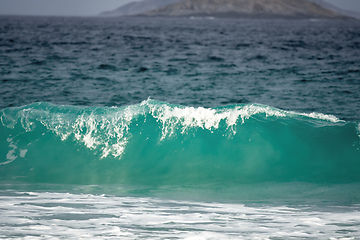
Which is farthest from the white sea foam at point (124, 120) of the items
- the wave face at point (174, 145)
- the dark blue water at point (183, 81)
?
the dark blue water at point (183, 81)

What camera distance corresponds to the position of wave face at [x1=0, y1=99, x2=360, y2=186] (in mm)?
9914

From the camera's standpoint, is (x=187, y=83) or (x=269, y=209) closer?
(x=269, y=209)

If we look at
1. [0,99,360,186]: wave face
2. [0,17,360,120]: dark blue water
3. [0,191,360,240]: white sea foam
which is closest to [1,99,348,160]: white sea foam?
[0,99,360,186]: wave face

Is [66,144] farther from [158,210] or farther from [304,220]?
[304,220]

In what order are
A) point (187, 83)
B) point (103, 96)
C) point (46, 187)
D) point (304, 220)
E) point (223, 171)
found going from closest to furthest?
1. point (304, 220)
2. point (46, 187)
3. point (223, 171)
4. point (103, 96)
5. point (187, 83)

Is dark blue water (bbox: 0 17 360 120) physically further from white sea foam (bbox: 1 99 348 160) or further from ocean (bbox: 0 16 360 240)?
white sea foam (bbox: 1 99 348 160)

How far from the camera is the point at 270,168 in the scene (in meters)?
10.3

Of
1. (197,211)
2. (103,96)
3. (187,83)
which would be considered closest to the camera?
(197,211)

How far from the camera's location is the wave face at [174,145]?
9.91 metres

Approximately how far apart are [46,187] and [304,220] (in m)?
5.35

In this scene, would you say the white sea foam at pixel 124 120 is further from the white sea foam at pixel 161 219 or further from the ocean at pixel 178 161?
the white sea foam at pixel 161 219

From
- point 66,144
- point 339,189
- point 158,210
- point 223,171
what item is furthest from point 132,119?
point 339,189

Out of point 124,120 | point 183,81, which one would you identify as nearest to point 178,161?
point 124,120

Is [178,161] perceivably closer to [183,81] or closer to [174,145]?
[174,145]
